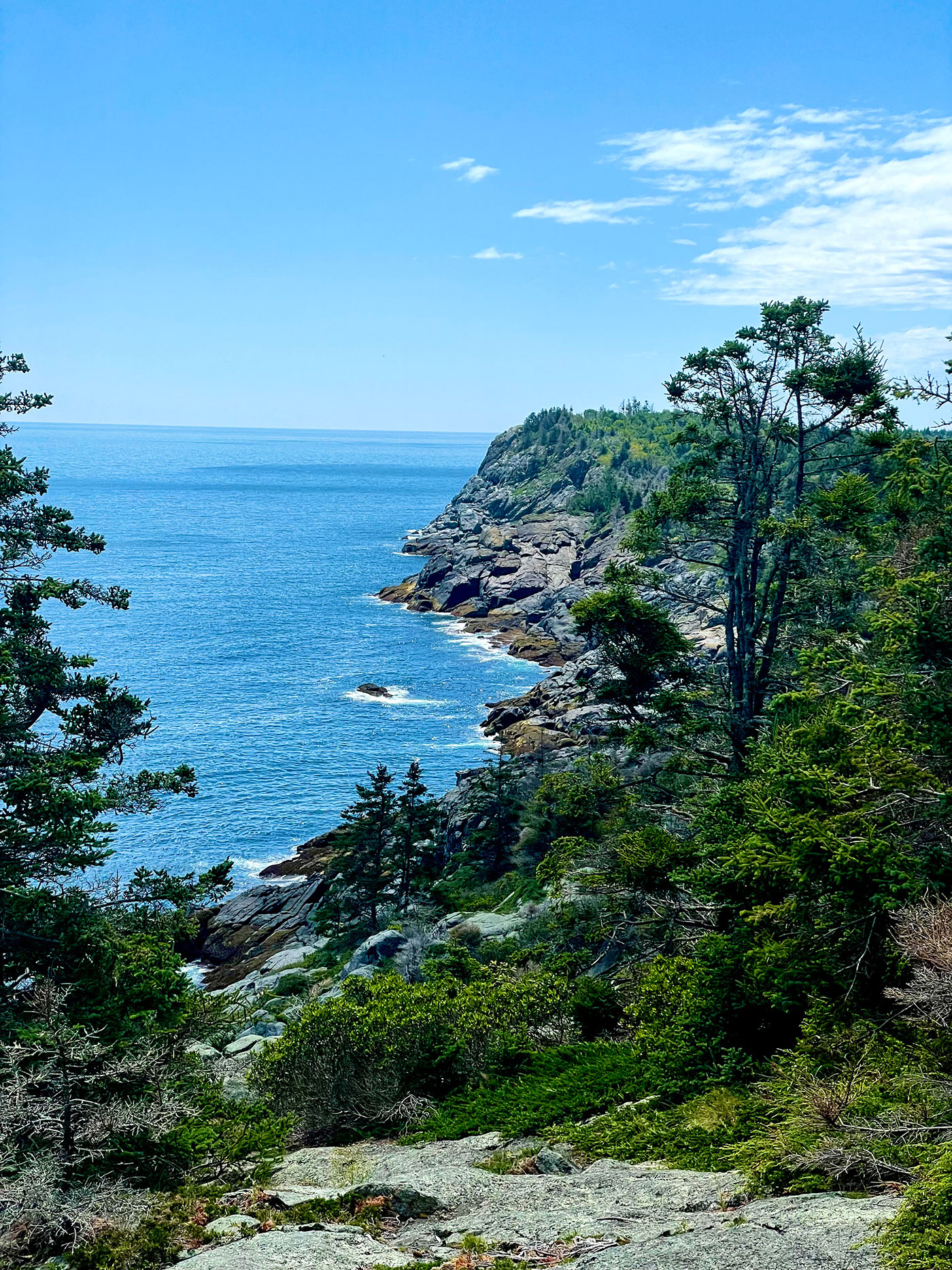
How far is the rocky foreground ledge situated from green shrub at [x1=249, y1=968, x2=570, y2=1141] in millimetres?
2100

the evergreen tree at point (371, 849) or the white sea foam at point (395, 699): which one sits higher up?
the white sea foam at point (395, 699)

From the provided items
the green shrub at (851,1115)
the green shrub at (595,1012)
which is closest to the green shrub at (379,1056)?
the green shrub at (595,1012)

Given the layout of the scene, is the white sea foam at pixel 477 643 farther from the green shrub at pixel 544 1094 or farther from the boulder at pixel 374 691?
the green shrub at pixel 544 1094

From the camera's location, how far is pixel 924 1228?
7.27 metres

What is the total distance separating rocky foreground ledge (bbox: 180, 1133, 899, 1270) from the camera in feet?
27.1

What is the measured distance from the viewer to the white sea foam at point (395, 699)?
70312mm

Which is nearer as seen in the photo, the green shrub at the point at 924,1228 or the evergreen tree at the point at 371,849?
the green shrub at the point at 924,1228

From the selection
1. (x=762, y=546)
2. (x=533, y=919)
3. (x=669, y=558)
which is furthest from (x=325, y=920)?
(x=669, y=558)

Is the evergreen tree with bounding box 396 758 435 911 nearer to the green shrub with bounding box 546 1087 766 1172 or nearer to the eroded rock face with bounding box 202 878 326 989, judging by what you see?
the eroded rock face with bounding box 202 878 326 989

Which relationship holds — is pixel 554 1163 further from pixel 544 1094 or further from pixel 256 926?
pixel 256 926

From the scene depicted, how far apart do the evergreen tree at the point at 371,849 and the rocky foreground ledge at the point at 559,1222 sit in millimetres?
25186

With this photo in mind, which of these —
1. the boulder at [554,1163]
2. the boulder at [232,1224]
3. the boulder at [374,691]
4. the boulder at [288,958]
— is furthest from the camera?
the boulder at [374,691]

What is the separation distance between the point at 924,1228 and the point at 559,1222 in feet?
14.3

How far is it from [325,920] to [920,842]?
29.3 m
